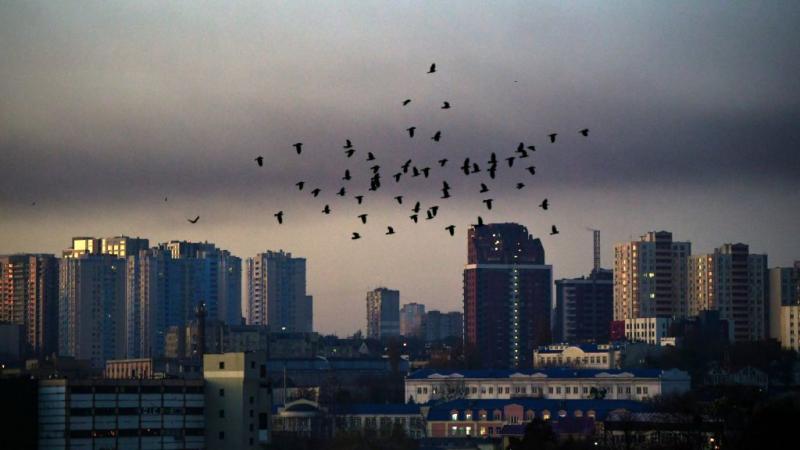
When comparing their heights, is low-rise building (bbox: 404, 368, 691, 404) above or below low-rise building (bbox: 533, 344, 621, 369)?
below

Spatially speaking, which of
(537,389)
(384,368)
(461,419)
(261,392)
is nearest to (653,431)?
(261,392)

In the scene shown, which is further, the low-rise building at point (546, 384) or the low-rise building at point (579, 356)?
the low-rise building at point (579, 356)

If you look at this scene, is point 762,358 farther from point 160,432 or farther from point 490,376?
point 160,432

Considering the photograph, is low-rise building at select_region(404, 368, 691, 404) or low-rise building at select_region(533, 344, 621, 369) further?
low-rise building at select_region(533, 344, 621, 369)

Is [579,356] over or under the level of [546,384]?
over

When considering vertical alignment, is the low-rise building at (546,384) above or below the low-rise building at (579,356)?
below
